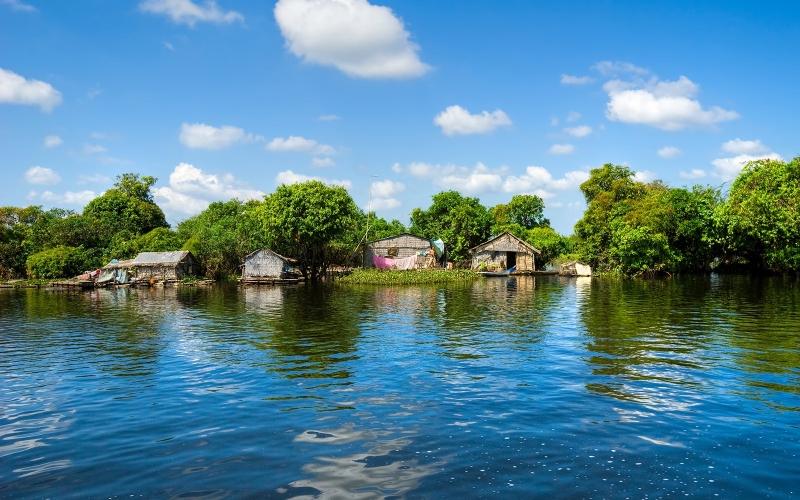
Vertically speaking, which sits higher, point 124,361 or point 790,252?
point 790,252

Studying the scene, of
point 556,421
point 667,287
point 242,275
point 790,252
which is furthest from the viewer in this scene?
point 242,275

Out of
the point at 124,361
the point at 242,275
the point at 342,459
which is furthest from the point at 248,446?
the point at 242,275

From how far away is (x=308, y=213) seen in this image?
153 feet

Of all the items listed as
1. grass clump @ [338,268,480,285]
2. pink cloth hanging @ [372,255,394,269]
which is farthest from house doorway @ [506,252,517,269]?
pink cloth hanging @ [372,255,394,269]

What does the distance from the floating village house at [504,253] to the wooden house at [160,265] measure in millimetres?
27008

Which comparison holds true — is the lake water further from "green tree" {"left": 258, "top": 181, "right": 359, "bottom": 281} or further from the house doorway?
the house doorway

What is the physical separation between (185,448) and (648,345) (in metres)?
12.9

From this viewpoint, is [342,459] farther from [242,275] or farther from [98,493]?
[242,275]

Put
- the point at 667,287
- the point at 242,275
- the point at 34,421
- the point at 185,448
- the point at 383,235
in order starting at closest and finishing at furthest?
1. the point at 185,448
2. the point at 34,421
3. the point at 667,287
4. the point at 242,275
5. the point at 383,235

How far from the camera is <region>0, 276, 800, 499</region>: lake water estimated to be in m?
7.54

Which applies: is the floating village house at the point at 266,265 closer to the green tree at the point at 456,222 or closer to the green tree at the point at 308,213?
the green tree at the point at 308,213

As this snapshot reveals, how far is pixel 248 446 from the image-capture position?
8.81 m

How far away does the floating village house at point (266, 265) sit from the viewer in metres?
48.9

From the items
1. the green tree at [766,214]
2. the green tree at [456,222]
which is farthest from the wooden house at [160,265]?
the green tree at [766,214]
